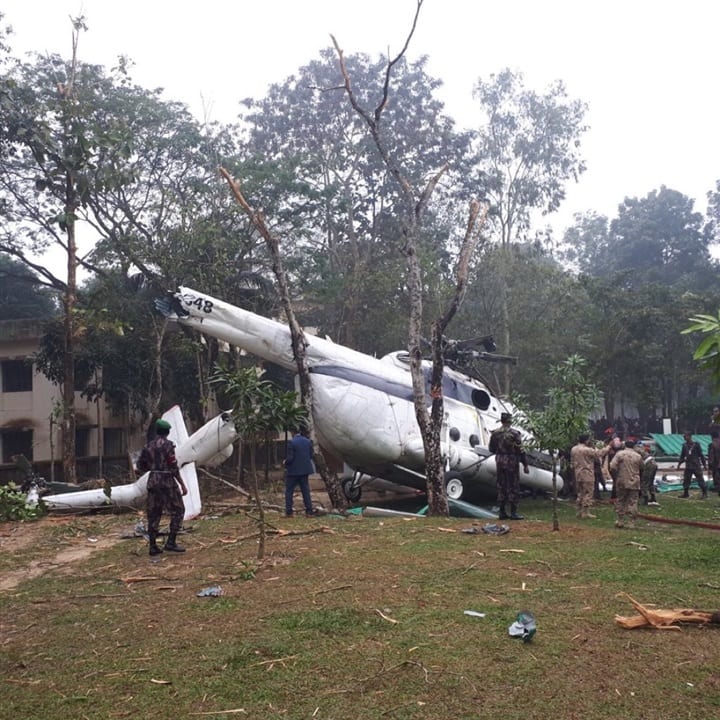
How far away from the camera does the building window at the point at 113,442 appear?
90.7 feet

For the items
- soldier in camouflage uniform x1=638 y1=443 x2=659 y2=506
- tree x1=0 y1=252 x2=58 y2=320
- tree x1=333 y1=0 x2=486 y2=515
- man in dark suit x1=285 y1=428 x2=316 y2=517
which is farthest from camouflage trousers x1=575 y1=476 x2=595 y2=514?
tree x1=0 y1=252 x2=58 y2=320

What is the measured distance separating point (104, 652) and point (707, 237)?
5108cm

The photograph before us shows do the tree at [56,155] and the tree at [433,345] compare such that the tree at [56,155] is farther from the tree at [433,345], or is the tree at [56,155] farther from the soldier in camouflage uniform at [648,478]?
the soldier in camouflage uniform at [648,478]

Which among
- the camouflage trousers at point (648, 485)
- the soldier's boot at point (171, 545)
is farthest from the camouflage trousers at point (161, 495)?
the camouflage trousers at point (648, 485)

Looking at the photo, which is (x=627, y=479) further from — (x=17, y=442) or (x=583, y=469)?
(x=17, y=442)

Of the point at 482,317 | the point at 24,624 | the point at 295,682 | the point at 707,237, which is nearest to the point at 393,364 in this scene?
the point at 24,624

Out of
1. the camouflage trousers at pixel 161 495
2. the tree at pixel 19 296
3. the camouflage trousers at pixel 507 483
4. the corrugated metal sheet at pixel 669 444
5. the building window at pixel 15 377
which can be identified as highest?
the tree at pixel 19 296

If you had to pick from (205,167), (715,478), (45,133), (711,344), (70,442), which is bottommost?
(715,478)

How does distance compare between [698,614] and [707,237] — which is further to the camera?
[707,237]

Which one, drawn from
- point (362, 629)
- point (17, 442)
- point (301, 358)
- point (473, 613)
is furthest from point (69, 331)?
point (473, 613)

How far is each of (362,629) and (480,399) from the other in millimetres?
11044

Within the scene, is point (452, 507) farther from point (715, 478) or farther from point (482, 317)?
point (482, 317)

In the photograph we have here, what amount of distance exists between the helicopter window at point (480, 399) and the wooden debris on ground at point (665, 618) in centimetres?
1052

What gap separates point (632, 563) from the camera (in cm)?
857
